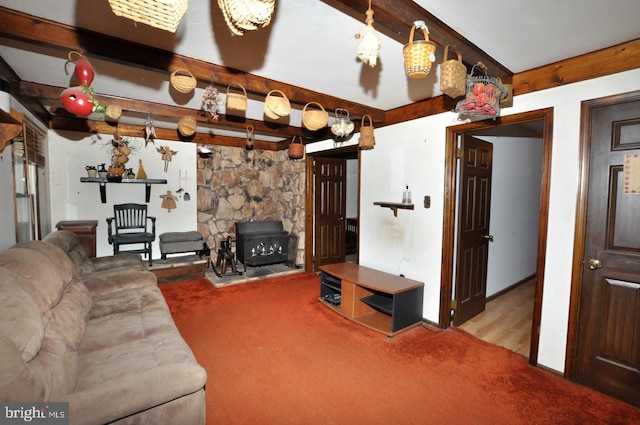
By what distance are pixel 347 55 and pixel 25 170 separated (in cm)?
326

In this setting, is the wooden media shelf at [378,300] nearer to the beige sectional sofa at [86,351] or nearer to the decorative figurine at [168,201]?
the beige sectional sofa at [86,351]

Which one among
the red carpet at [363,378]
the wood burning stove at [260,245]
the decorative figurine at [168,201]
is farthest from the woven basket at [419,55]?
the decorative figurine at [168,201]

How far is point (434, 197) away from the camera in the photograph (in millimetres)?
3051

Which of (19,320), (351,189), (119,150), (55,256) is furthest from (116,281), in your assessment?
(351,189)

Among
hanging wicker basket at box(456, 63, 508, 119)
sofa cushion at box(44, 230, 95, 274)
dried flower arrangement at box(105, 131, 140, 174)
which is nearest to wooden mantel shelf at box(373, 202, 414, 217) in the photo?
hanging wicker basket at box(456, 63, 508, 119)

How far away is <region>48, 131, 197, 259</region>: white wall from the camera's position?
4172 millimetres

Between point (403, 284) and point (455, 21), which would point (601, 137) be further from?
point (403, 284)

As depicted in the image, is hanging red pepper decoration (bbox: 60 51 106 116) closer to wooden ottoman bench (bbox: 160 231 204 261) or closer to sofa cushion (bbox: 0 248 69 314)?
sofa cushion (bbox: 0 248 69 314)

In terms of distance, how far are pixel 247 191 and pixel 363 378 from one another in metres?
4.13

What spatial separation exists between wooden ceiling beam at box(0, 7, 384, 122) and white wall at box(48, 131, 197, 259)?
275 centimetres

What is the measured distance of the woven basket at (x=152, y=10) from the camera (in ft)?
3.13

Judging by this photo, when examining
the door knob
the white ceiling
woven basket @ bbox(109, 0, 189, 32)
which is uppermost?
the white ceiling

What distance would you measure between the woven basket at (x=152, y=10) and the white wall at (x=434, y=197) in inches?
100

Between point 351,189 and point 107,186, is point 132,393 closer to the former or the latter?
point 107,186
